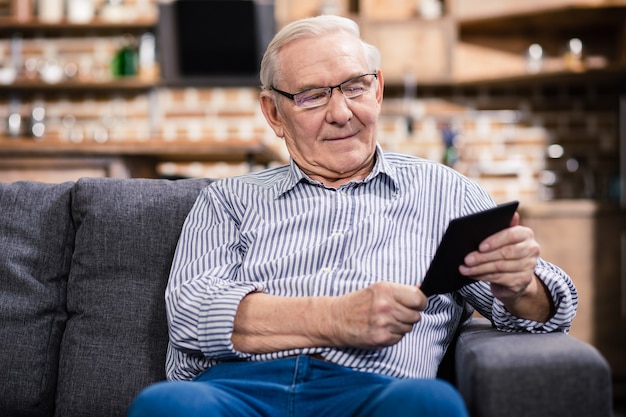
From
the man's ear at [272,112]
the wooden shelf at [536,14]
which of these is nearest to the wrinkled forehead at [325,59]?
the man's ear at [272,112]

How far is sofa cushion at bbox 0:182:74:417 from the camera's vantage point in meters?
1.67

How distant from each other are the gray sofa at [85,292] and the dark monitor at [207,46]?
11.4 ft

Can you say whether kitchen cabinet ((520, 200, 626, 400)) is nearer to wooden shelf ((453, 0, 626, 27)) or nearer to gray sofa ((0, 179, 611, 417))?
wooden shelf ((453, 0, 626, 27))

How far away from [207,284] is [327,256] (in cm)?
24

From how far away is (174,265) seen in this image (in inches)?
62.1

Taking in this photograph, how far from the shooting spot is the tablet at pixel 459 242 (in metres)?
1.23

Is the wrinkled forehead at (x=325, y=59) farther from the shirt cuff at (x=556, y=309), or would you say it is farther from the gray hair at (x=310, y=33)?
the shirt cuff at (x=556, y=309)

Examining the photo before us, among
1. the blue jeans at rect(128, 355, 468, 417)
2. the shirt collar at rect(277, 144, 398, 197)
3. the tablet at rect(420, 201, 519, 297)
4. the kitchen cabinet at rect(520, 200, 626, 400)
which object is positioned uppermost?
the shirt collar at rect(277, 144, 398, 197)

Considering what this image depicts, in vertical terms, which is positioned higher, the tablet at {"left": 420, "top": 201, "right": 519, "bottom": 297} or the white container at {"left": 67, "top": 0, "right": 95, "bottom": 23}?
the white container at {"left": 67, "top": 0, "right": 95, "bottom": 23}

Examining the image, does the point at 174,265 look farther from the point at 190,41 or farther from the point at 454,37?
the point at 190,41

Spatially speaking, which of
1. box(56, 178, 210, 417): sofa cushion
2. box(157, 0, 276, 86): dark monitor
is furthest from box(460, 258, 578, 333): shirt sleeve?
box(157, 0, 276, 86): dark monitor

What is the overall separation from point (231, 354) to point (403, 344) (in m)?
0.31

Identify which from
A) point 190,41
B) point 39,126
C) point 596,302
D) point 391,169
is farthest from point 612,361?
point 39,126

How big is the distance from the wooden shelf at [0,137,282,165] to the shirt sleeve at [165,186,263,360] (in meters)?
2.56
